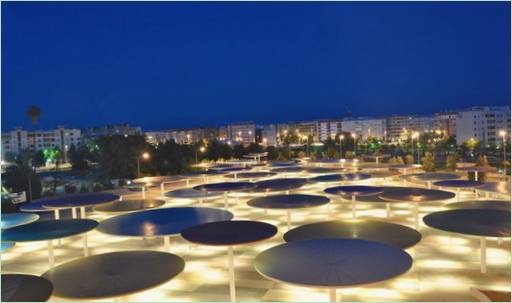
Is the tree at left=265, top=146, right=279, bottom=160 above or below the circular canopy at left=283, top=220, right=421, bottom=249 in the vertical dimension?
above

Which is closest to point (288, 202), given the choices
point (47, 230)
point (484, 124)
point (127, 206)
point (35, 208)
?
point (127, 206)

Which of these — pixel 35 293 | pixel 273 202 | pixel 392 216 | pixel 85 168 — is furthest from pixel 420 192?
pixel 85 168

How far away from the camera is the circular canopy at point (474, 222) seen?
5.25 metres

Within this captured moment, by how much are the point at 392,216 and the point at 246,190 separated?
156 inches

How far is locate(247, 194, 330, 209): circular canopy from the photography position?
24.9 ft

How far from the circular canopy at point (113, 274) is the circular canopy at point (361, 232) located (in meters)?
1.82

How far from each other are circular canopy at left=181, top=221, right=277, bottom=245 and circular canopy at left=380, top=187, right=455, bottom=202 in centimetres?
346

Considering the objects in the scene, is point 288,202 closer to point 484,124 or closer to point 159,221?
point 159,221

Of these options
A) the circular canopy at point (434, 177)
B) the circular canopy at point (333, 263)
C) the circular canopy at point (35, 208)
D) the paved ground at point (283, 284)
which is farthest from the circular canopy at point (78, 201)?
the circular canopy at point (434, 177)

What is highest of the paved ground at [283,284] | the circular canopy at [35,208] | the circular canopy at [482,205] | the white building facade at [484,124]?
the white building facade at [484,124]

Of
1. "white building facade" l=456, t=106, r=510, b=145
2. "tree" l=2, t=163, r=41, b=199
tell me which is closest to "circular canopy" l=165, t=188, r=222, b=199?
"tree" l=2, t=163, r=41, b=199

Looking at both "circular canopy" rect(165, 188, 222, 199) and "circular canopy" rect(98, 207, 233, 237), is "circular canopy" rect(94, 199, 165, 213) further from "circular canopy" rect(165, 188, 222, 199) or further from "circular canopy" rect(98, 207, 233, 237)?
"circular canopy" rect(165, 188, 222, 199)

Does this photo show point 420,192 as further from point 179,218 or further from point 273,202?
point 179,218

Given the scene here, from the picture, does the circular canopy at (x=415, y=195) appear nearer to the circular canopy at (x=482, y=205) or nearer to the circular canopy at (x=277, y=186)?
the circular canopy at (x=482, y=205)
